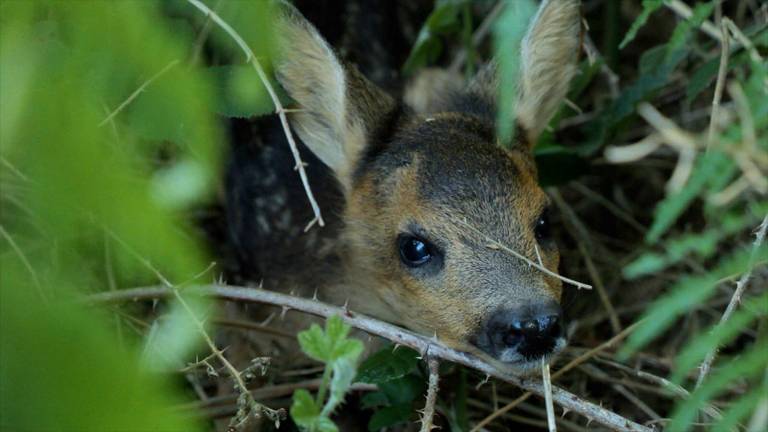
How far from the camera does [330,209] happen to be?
4.41 metres

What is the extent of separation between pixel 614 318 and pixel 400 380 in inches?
58.7

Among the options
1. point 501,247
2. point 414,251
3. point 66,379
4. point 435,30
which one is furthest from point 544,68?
point 66,379

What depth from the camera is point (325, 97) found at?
4082 mm

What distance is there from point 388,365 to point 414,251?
1.98 feet

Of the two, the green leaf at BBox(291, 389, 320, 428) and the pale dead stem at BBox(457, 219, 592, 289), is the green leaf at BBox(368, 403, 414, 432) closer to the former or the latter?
the pale dead stem at BBox(457, 219, 592, 289)

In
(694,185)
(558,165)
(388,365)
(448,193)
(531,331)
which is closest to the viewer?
(694,185)

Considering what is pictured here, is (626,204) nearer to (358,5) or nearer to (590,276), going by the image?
(590,276)

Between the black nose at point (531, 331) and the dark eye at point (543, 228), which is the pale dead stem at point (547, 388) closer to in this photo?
the black nose at point (531, 331)

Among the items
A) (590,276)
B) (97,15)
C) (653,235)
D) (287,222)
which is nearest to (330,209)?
(287,222)

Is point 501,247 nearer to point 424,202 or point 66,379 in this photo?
point 424,202

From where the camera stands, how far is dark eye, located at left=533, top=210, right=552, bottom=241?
12.2 ft

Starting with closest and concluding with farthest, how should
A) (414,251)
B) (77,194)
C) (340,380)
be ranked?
(77,194) < (340,380) < (414,251)

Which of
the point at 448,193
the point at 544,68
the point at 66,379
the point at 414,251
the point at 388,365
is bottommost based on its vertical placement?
the point at 388,365

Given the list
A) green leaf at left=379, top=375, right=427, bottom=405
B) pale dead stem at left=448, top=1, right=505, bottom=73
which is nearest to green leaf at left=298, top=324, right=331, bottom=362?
green leaf at left=379, top=375, right=427, bottom=405
